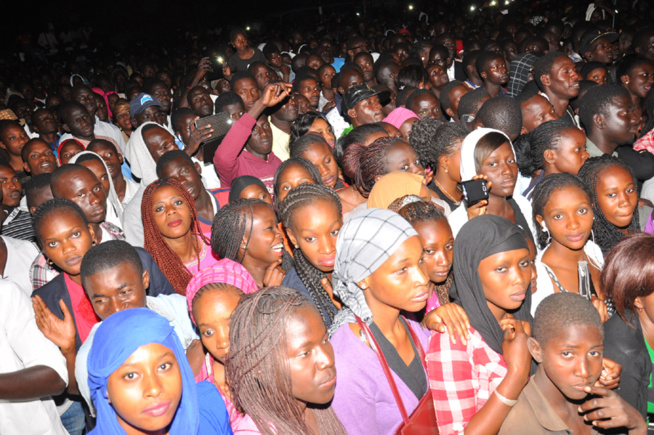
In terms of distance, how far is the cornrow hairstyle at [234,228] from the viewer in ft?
9.81

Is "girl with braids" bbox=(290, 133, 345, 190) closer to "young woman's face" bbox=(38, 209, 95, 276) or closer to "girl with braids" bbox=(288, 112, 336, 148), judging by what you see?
"girl with braids" bbox=(288, 112, 336, 148)

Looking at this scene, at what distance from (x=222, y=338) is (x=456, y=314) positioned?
105 centimetres

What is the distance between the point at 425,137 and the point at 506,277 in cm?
224

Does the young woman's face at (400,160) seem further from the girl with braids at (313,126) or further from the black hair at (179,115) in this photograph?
the black hair at (179,115)

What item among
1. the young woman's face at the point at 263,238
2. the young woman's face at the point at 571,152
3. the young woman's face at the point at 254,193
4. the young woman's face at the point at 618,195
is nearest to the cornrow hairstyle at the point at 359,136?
the young woman's face at the point at 254,193

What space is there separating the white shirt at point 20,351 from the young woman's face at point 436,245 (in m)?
1.88

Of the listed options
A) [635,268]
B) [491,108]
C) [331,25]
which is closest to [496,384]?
[635,268]

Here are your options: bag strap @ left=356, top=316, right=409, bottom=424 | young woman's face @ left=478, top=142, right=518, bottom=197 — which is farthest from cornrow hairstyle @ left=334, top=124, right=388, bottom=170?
bag strap @ left=356, top=316, right=409, bottom=424

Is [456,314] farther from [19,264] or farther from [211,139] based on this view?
[211,139]

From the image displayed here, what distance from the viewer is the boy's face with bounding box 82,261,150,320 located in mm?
2506

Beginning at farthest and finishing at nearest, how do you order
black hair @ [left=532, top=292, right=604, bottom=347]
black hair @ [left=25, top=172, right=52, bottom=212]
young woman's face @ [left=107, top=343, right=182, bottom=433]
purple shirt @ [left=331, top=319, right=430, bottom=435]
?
black hair @ [left=25, top=172, right=52, bottom=212]
black hair @ [left=532, top=292, right=604, bottom=347]
purple shirt @ [left=331, top=319, right=430, bottom=435]
young woman's face @ [left=107, top=343, right=182, bottom=433]

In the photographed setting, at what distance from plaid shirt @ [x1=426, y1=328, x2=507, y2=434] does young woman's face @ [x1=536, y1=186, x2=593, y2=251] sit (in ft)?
3.42

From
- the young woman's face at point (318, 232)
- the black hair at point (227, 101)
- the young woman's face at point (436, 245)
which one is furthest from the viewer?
the black hair at point (227, 101)

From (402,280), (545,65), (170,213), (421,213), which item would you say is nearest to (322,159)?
(170,213)
